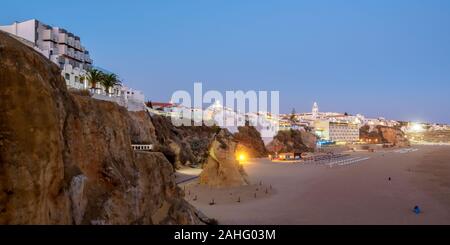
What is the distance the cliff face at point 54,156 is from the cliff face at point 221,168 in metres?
19.7

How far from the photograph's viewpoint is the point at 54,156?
6613mm

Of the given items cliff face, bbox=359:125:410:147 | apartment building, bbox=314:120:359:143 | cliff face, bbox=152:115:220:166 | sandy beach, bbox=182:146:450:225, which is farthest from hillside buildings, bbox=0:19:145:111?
cliff face, bbox=359:125:410:147

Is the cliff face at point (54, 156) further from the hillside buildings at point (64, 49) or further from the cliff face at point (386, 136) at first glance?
the cliff face at point (386, 136)

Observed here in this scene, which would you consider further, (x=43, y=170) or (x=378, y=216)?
(x=378, y=216)

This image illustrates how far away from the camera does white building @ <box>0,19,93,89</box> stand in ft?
138

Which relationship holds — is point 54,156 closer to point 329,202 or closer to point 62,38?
point 329,202

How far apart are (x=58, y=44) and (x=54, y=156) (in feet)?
178

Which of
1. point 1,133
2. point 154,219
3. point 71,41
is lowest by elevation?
point 154,219

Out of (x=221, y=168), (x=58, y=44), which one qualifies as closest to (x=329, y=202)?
(x=221, y=168)

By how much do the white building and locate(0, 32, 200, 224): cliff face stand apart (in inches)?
1269

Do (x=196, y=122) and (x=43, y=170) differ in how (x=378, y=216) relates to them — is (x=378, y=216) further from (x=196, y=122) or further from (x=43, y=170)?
(x=196, y=122)

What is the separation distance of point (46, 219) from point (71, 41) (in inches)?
2265

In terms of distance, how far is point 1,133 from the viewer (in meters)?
5.85
